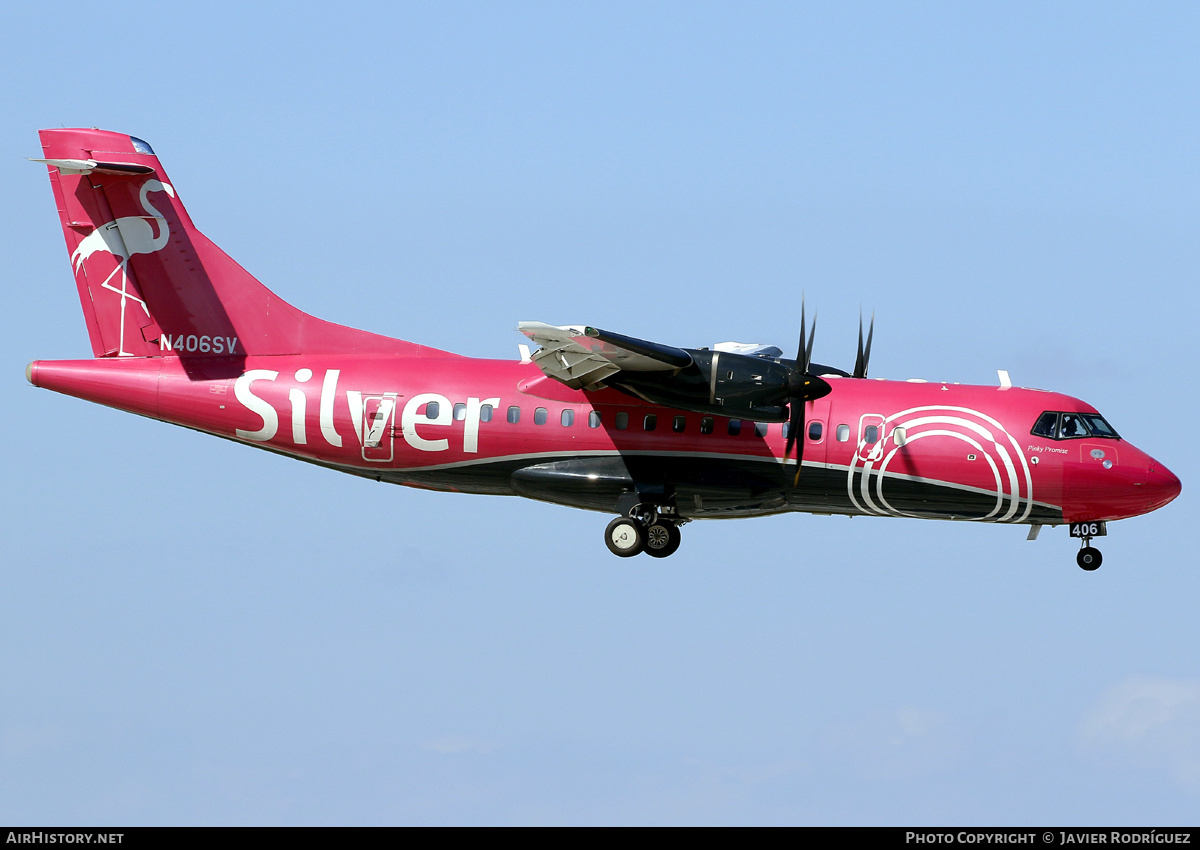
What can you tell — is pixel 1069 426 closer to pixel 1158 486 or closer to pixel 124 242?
pixel 1158 486

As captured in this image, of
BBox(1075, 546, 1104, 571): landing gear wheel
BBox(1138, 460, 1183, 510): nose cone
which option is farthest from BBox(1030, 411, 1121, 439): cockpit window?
BBox(1075, 546, 1104, 571): landing gear wheel

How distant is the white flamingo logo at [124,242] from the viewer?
29.4m

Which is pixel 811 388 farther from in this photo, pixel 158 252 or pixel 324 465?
pixel 158 252

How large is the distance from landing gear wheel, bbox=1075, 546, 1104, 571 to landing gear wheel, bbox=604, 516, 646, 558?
851 cm

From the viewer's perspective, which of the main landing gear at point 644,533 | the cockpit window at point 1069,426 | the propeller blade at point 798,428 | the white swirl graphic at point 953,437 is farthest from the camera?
the main landing gear at point 644,533

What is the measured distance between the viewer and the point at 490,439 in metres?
27.9

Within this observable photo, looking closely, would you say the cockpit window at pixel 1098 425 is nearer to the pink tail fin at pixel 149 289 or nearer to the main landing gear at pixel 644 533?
the main landing gear at pixel 644 533

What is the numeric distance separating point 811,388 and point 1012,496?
4.76 m

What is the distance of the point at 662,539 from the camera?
27.9 m

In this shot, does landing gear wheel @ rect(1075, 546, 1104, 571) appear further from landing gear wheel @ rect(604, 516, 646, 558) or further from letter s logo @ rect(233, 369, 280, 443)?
letter s logo @ rect(233, 369, 280, 443)

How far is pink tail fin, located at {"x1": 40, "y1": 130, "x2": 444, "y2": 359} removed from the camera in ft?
96.4

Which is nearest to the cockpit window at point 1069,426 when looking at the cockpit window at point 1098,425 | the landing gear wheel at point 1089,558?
the cockpit window at point 1098,425

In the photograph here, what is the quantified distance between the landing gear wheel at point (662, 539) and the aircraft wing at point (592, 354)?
3128mm
